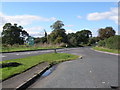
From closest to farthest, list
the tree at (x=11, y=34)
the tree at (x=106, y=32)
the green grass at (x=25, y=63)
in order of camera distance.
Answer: the green grass at (x=25, y=63)
the tree at (x=11, y=34)
the tree at (x=106, y=32)

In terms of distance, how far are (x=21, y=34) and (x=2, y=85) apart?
65.0m

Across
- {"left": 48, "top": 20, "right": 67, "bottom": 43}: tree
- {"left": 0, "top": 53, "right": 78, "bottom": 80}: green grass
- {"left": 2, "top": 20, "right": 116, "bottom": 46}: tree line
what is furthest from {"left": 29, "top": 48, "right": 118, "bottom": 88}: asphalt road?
{"left": 48, "top": 20, "right": 67, "bottom": 43}: tree

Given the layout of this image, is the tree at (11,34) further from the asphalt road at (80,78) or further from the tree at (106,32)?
the asphalt road at (80,78)

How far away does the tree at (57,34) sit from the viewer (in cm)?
8125

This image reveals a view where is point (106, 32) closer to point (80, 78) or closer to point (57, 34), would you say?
point (57, 34)

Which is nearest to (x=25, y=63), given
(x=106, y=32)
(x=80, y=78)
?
(x=80, y=78)

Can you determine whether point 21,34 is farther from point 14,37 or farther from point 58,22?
point 58,22

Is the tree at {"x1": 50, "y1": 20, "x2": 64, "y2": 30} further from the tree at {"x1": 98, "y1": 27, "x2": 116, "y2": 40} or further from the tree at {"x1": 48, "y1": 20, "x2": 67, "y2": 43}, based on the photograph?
the tree at {"x1": 98, "y1": 27, "x2": 116, "y2": 40}

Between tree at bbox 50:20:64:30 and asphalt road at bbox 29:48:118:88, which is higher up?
tree at bbox 50:20:64:30

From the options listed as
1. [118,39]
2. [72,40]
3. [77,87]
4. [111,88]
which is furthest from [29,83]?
[72,40]

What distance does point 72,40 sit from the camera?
313ft

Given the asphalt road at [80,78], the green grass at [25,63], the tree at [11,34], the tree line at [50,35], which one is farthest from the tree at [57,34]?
the asphalt road at [80,78]

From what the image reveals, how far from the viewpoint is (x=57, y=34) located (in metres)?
85.1

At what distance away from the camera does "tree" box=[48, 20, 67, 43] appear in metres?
81.2
